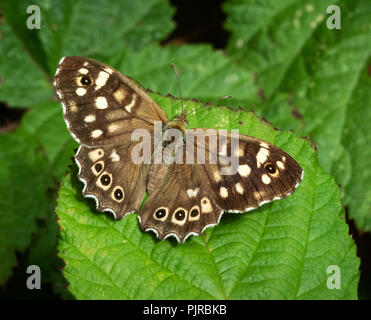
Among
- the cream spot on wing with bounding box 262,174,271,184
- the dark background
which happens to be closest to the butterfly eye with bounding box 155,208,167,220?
the cream spot on wing with bounding box 262,174,271,184

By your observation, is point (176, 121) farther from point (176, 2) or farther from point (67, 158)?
point (176, 2)

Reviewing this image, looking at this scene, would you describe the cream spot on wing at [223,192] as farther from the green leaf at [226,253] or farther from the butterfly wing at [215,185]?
the green leaf at [226,253]

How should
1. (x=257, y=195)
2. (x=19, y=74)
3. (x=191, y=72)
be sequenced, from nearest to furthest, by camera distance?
(x=257, y=195)
(x=191, y=72)
(x=19, y=74)

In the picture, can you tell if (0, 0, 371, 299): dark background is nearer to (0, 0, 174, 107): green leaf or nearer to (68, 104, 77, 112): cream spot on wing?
(0, 0, 174, 107): green leaf

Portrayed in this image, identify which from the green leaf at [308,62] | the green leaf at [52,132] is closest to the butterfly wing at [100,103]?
the green leaf at [52,132]

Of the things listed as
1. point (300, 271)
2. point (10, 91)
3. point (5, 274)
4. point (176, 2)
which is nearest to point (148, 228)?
point (300, 271)

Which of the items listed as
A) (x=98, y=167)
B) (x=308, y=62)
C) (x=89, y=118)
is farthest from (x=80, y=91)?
(x=308, y=62)

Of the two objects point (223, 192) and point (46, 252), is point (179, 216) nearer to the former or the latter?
point (223, 192)

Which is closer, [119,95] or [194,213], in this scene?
[194,213]
